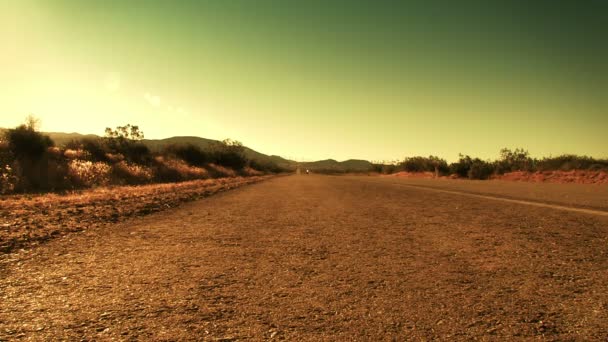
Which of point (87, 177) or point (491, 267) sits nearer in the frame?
point (491, 267)

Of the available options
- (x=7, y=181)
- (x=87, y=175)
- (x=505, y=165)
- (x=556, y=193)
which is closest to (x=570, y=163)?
(x=505, y=165)

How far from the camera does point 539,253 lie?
5.29 m

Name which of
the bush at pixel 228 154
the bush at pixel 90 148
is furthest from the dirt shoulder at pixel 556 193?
the bush at pixel 228 154

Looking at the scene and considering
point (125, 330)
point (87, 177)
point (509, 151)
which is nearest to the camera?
point (125, 330)

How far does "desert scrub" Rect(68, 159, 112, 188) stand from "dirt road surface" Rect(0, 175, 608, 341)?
13.9 m

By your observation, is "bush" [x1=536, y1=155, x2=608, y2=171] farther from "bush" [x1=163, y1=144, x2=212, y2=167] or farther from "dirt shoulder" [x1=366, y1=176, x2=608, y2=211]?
"bush" [x1=163, y1=144, x2=212, y2=167]

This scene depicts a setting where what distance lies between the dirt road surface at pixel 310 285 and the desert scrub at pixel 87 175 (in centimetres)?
1391

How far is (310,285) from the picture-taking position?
383 cm

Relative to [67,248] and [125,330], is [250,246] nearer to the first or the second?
[67,248]

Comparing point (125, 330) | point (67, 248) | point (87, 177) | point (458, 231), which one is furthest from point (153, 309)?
point (87, 177)

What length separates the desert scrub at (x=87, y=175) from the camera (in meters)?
18.9

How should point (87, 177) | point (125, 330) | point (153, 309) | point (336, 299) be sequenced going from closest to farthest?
point (125, 330) → point (153, 309) → point (336, 299) → point (87, 177)

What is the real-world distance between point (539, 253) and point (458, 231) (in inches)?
72.6

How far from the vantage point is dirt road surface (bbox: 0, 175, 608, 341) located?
2746 millimetres
